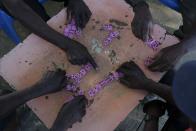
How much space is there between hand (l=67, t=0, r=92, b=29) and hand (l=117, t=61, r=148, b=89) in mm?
276

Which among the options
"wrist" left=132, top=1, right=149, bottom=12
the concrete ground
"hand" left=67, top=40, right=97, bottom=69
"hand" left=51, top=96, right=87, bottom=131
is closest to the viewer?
"hand" left=51, top=96, right=87, bottom=131

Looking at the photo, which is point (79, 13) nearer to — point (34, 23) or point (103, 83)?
point (34, 23)

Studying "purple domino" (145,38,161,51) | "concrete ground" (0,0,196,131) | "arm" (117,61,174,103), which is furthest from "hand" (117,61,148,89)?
"concrete ground" (0,0,196,131)

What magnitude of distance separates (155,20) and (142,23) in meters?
0.72

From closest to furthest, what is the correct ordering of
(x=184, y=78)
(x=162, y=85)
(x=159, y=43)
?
(x=184, y=78), (x=162, y=85), (x=159, y=43)

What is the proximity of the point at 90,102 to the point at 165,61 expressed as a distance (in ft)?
1.15

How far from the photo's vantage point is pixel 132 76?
182cm

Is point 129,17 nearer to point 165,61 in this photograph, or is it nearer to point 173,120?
point 165,61

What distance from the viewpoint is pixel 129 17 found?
6.51 ft

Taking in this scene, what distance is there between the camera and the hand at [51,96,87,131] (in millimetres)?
1754

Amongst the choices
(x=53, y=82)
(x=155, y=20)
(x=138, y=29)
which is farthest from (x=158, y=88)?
(x=155, y=20)

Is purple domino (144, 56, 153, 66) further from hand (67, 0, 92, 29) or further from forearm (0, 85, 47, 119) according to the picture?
forearm (0, 85, 47, 119)

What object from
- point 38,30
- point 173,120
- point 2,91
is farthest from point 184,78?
point 2,91

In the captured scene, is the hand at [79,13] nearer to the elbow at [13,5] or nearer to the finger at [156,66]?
the elbow at [13,5]
